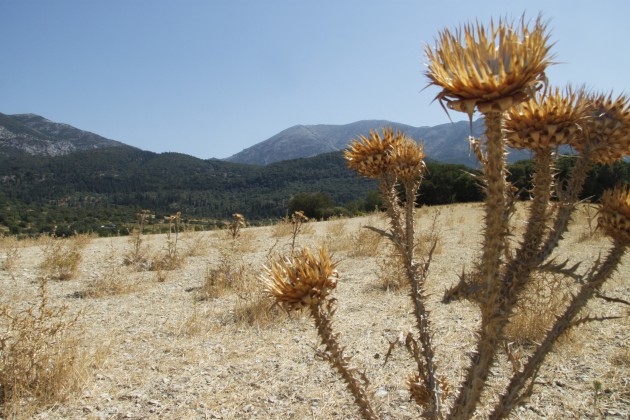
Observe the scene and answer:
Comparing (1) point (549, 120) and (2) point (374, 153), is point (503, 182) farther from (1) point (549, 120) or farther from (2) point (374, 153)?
(2) point (374, 153)

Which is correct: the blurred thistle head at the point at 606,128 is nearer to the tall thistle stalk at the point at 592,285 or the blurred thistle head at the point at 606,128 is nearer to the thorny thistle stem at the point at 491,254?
the tall thistle stalk at the point at 592,285

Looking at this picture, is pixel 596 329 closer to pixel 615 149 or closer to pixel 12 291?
pixel 615 149

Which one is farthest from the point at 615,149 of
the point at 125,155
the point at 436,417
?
the point at 125,155

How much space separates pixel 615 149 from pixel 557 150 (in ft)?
0.97

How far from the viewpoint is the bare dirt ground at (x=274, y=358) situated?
3.68 metres

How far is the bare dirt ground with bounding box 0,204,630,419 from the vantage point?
3680mm

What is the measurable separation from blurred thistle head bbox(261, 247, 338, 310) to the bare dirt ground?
2.39 feet

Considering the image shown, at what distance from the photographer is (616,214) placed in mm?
1842

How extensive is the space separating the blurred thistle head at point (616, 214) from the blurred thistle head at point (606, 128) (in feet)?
1.02

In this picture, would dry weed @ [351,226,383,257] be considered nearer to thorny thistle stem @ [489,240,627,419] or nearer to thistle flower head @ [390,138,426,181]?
thistle flower head @ [390,138,426,181]

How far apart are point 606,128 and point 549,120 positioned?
0.33m

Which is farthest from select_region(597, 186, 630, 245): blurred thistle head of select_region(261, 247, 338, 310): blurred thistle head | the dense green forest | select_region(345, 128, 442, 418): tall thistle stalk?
the dense green forest

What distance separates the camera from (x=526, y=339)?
4879mm

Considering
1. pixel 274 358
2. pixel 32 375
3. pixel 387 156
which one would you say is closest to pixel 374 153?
pixel 387 156
